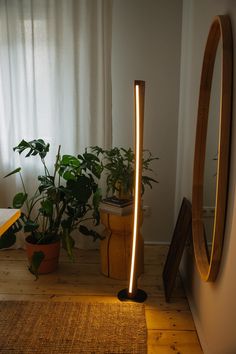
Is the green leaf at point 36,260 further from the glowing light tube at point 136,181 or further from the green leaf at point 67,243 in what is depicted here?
the glowing light tube at point 136,181

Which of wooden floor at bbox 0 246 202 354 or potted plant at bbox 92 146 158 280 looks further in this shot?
potted plant at bbox 92 146 158 280

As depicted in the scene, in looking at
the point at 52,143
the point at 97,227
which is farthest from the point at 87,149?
the point at 97,227

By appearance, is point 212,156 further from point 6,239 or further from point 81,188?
point 6,239

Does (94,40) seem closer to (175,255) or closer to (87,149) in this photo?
(87,149)

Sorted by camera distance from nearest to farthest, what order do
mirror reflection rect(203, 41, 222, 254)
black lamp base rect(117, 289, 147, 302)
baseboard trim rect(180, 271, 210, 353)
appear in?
mirror reflection rect(203, 41, 222, 254) < baseboard trim rect(180, 271, 210, 353) < black lamp base rect(117, 289, 147, 302)

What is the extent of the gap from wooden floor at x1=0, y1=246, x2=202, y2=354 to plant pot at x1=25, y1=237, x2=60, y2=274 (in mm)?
63

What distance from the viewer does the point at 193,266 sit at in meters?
2.11

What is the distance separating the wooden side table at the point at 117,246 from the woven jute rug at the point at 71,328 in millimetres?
349

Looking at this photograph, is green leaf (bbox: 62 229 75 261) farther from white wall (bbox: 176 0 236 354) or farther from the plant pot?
white wall (bbox: 176 0 236 354)

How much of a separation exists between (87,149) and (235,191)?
5.63 feet

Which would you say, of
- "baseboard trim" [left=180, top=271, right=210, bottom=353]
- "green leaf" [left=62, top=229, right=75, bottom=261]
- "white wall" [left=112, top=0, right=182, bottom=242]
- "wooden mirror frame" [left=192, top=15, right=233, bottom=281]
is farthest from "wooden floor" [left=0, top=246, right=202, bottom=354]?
"white wall" [left=112, top=0, right=182, bottom=242]

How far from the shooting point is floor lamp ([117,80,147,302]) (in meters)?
1.75

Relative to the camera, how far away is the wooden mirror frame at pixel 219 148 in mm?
1385

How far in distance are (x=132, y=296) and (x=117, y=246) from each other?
1.24 ft
